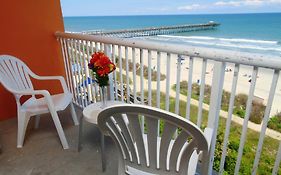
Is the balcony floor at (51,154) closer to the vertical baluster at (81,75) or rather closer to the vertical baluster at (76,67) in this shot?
the vertical baluster at (81,75)

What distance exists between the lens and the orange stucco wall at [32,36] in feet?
8.63

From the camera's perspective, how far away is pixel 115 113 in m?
0.88

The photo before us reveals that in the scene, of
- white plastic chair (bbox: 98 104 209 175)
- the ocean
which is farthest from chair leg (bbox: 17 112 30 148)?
the ocean

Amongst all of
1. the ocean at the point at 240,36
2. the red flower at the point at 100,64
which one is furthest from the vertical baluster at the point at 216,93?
the ocean at the point at 240,36

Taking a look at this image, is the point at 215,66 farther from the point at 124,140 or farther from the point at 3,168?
the point at 3,168

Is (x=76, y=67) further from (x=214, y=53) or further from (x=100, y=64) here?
(x=214, y=53)

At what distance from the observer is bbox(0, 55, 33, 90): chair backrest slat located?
2.11 meters

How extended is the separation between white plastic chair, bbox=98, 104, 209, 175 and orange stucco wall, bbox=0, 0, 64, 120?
240 centimetres

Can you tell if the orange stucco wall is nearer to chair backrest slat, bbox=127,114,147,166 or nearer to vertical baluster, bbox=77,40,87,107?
vertical baluster, bbox=77,40,87,107

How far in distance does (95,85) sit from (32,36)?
117 centimetres

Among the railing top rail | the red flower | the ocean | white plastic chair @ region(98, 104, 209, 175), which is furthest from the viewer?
the ocean

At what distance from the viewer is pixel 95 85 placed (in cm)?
263

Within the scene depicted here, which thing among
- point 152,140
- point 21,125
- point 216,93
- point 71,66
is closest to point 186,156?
point 152,140

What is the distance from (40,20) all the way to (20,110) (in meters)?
1.42
